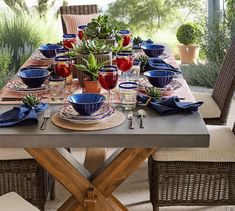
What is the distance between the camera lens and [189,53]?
6.24m

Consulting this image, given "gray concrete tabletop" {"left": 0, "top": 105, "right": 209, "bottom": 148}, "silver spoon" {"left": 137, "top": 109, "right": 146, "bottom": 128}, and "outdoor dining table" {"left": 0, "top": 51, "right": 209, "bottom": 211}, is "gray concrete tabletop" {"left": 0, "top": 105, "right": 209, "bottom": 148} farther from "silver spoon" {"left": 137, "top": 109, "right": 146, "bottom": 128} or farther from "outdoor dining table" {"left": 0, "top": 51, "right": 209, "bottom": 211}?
"silver spoon" {"left": 137, "top": 109, "right": 146, "bottom": 128}

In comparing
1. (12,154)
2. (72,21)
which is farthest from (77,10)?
(12,154)

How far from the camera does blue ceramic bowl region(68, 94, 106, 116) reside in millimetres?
2381

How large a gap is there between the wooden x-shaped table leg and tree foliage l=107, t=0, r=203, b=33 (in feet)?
12.3

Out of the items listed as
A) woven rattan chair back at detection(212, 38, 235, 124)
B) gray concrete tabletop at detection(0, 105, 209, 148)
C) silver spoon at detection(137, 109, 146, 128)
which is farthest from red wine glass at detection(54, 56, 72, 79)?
woven rattan chair back at detection(212, 38, 235, 124)

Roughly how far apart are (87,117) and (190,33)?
13.2 feet

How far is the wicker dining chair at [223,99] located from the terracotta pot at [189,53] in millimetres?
2438

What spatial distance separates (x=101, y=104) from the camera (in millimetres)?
2430

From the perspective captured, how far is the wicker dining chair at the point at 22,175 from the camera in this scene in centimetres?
285

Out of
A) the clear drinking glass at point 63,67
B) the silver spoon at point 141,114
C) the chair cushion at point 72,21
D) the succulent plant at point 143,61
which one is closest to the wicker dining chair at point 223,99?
the succulent plant at point 143,61

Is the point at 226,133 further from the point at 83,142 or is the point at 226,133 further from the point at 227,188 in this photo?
the point at 83,142

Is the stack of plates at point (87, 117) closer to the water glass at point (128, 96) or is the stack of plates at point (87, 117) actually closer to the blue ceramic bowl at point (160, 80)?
the water glass at point (128, 96)

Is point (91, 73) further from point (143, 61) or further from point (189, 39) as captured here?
point (189, 39)

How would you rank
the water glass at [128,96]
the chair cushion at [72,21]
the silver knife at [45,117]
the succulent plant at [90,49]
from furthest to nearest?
the chair cushion at [72,21] < the succulent plant at [90,49] < the water glass at [128,96] < the silver knife at [45,117]
